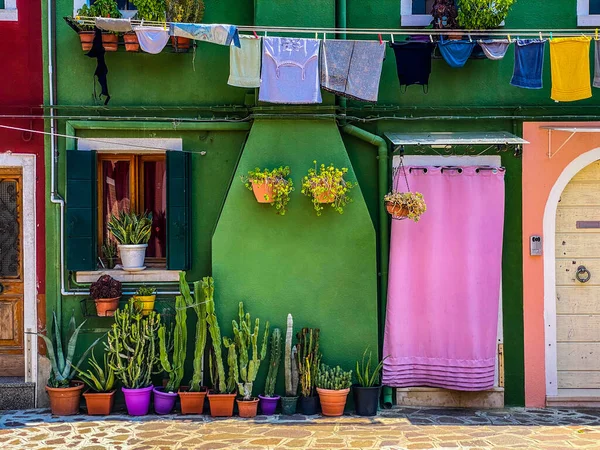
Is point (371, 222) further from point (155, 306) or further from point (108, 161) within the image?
point (108, 161)

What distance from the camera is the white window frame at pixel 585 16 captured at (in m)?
8.63

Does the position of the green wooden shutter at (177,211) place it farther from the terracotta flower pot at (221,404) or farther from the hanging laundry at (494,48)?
the hanging laundry at (494,48)

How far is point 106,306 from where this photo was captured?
26.9 ft

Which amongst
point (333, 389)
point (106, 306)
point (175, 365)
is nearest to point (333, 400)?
point (333, 389)

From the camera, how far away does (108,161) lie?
8.79 meters

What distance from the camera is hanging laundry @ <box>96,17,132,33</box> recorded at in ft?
25.5

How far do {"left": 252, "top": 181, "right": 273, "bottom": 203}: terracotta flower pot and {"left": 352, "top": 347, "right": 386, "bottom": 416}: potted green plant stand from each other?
7.14 ft

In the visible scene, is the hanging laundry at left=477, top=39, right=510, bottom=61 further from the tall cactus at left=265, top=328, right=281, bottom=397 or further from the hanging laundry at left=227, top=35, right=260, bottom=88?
the tall cactus at left=265, top=328, right=281, bottom=397

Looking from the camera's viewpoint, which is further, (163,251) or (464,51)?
(163,251)

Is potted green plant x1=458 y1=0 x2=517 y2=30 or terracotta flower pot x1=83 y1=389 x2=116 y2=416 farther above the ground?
potted green plant x1=458 y1=0 x2=517 y2=30

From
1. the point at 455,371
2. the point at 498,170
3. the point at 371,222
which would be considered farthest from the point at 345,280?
the point at 498,170

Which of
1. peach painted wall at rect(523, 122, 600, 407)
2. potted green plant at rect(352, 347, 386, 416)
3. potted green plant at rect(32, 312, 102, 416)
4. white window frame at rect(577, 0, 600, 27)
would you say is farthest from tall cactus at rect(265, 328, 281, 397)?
white window frame at rect(577, 0, 600, 27)

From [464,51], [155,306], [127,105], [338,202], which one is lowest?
[155,306]

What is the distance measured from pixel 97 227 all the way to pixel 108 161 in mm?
818
